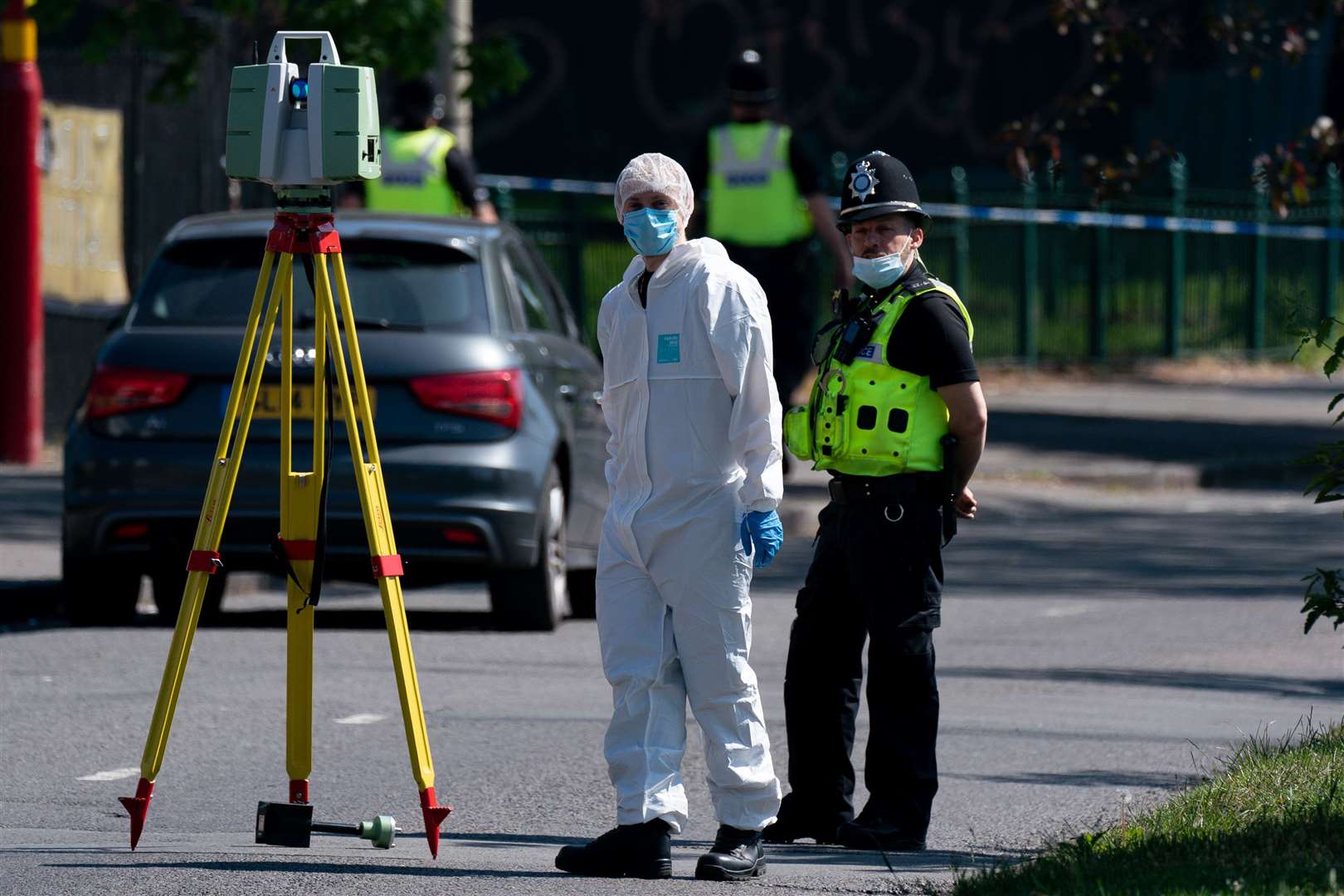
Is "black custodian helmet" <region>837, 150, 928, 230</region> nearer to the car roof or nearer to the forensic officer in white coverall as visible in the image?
the forensic officer in white coverall

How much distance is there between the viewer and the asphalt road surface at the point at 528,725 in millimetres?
6289

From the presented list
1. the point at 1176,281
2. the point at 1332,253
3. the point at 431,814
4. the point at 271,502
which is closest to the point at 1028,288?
the point at 1176,281

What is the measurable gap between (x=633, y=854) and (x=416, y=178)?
7.43 meters

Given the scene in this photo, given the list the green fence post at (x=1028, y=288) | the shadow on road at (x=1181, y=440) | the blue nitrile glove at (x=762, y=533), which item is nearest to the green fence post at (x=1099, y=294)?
the green fence post at (x=1028, y=288)

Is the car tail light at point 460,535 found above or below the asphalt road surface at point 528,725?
above

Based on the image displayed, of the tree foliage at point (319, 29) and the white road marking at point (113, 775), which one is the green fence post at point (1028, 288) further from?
the white road marking at point (113, 775)

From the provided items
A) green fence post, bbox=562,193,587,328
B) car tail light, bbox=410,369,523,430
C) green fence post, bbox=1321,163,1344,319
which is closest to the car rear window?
car tail light, bbox=410,369,523,430

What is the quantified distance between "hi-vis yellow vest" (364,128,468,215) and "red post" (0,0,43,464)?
3443 millimetres

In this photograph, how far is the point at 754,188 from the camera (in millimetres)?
13836

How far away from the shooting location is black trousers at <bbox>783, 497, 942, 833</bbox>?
260 inches

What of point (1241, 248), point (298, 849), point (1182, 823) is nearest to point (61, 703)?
point (298, 849)

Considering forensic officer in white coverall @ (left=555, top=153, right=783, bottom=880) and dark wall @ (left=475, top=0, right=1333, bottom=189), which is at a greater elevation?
dark wall @ (left=475, top=0, right=1333, bottom=189)

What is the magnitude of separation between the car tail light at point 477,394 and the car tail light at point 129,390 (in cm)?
93

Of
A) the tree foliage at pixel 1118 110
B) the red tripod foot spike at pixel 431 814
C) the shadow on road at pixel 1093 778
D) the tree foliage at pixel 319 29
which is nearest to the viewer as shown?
the red tripod foot spike at pixel 431 814
